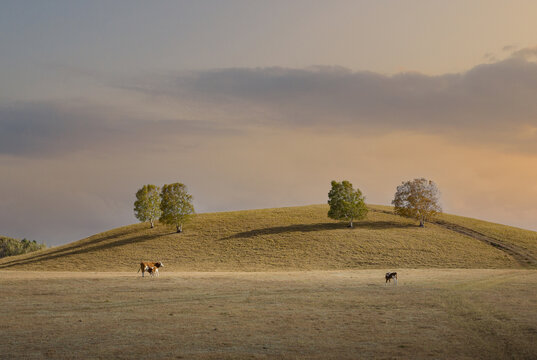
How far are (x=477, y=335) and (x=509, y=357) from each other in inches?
124

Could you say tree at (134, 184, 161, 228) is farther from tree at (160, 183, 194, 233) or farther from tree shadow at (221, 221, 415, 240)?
tree shadow at (221, 221, 415, 240)

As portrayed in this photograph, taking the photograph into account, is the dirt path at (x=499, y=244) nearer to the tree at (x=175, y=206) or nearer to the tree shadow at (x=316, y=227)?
the tree shadow at (x=316, y=227)

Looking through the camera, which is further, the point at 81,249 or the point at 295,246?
the point at 81,249

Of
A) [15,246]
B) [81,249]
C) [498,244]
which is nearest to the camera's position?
[498,244]

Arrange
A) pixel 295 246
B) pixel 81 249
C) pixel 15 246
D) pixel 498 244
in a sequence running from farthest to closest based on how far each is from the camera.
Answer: pixel 15 246
pixel 81 249
pixel 498 244
pixel 295 246

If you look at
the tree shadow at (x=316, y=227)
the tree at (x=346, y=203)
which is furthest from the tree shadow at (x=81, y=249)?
the tree at (x=346, y=203)

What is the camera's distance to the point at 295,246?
8381 cm

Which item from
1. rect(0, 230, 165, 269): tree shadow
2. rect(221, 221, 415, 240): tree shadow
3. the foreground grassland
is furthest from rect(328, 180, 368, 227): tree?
the foreground grassland

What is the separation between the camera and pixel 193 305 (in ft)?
95.3

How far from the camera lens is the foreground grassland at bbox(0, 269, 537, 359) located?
17.5 metres

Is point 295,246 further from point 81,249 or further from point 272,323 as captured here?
point 272,323

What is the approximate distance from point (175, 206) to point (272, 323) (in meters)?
79.1

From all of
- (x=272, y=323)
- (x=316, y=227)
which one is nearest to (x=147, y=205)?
(x=316, y=227)

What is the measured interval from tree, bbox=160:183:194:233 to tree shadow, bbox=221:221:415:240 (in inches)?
508
